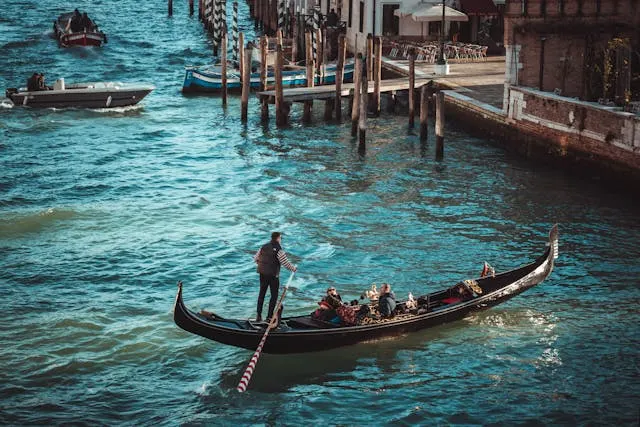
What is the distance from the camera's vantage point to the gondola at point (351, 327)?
1439cm

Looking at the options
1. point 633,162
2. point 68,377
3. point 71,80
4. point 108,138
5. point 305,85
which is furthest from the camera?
point 71,80


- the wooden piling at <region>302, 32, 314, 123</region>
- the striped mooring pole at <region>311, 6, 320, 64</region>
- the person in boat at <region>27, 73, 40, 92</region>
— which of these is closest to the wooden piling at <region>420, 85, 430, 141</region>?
the wooden piling at <region>302, 32, 314, 123</region>

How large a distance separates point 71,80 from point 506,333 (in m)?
29.4

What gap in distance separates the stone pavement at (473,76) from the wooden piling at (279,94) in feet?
16.1

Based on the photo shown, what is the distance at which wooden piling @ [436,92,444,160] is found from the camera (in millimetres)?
26389

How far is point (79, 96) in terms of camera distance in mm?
34281

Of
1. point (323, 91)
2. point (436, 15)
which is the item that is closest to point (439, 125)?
point (323, 91)

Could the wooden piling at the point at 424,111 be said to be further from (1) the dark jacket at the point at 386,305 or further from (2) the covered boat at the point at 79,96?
(1) the dark jacket at the point at 386,305

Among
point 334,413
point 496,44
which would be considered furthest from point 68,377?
point 496,44

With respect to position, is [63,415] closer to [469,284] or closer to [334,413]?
[334,413]

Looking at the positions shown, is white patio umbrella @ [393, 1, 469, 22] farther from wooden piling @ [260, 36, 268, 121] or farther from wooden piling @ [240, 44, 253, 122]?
wooden piling @ [240, 44, 253, 122]

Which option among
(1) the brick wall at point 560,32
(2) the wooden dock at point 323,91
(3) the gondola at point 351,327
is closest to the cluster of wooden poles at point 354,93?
(2) the wooden dock at point 323,91

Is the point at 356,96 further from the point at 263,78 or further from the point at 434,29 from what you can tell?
the point at 434,29

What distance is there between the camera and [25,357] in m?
15.3
